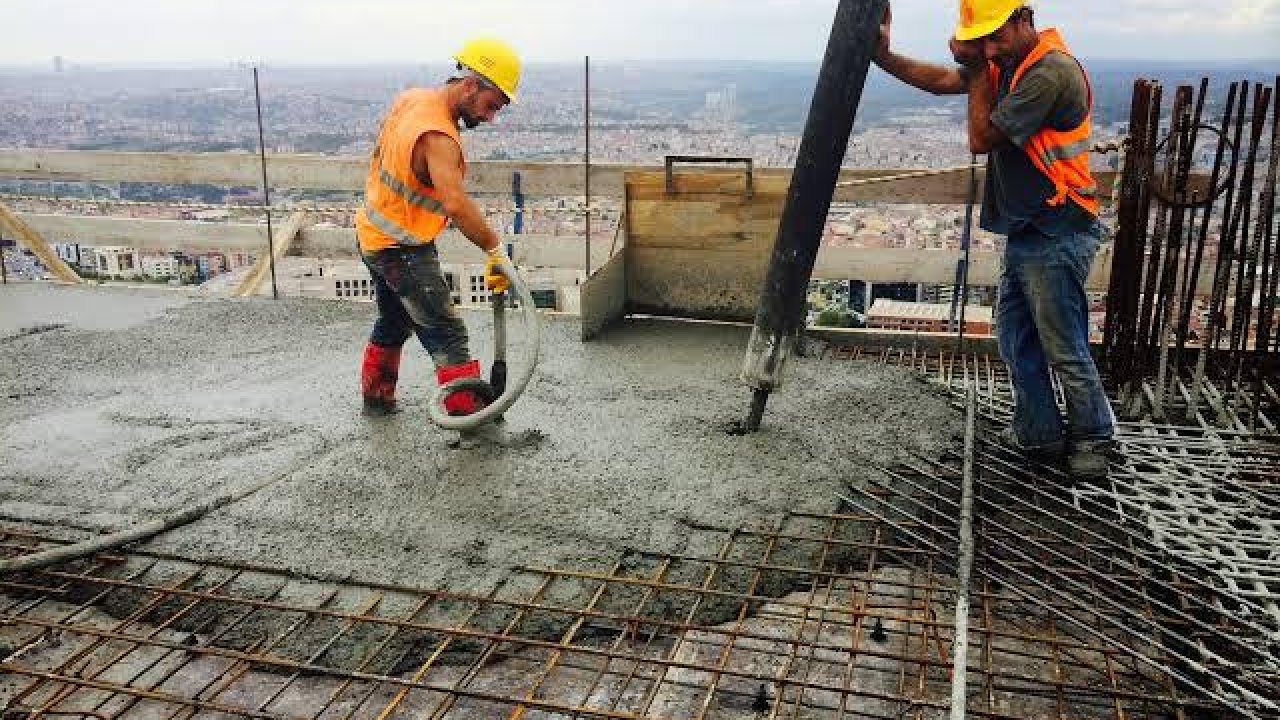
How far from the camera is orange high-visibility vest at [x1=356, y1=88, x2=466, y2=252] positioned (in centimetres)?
409

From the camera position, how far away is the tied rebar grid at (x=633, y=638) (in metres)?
2.62

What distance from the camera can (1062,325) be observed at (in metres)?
3.91

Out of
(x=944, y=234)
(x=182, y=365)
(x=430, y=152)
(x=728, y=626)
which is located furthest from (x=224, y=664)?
(x=944, y=234)

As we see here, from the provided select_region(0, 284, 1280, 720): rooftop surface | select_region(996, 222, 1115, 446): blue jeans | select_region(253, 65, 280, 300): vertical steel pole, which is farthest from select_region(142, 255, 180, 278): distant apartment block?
Answer: select_region(996, 222, 1115, 446): blue jeans

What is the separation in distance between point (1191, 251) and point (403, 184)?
11.4ft

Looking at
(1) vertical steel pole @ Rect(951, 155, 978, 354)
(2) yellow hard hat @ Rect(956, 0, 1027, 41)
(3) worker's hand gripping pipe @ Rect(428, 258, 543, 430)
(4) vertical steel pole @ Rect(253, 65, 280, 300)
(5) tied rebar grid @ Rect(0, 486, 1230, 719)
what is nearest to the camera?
(5) tied rebar grid @ Rect(0, 486, 1230, 719)

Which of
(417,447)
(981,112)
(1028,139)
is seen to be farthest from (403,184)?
(1028,139)

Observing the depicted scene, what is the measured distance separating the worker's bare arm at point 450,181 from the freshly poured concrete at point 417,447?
0.95 meters

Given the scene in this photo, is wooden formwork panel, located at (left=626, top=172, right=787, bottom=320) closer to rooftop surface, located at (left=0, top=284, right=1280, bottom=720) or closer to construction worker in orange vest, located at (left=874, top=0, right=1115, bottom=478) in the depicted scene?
rooftop surface, located at (left=0, top=284, right=1280, bottom=720)

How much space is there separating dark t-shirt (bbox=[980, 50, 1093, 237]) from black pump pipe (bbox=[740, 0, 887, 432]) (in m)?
0.55

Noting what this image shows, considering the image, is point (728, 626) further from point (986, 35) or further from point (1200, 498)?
point (986, 35)

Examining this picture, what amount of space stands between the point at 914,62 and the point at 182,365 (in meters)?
4.14

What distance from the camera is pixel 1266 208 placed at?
4.08m

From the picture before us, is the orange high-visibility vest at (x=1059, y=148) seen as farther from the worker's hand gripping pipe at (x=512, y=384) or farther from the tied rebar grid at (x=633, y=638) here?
the worker's hand gripping pipe at (x=512, y=384)
